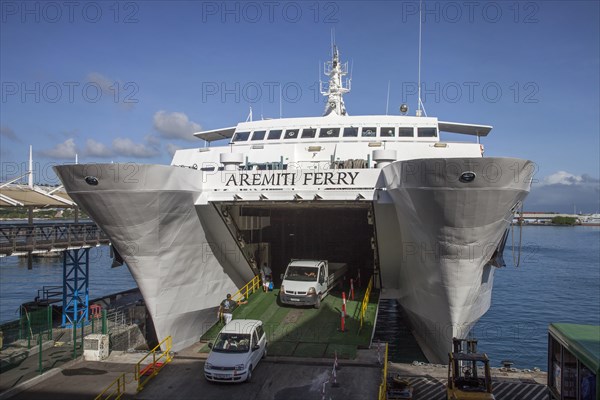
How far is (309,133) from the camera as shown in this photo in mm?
19016

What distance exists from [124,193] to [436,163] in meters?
7.69

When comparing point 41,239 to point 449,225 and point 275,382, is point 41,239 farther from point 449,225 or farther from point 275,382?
point 449,225

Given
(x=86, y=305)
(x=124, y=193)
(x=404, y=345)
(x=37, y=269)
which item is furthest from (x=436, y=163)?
(x=37, y=269)

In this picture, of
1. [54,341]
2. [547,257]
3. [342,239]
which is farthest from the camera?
[547,257]

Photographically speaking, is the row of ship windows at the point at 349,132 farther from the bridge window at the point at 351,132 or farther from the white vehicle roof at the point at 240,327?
the white vehicle roof at the point at 240,327

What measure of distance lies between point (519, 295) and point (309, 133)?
91.5 ft

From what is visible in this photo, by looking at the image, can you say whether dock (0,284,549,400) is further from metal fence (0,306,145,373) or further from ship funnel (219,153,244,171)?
ship funnel (219,153,244,171)

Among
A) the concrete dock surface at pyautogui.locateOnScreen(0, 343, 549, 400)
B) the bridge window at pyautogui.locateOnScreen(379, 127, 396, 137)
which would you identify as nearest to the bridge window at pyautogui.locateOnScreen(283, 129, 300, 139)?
the bridge window at pyautogui.locateOnScreen(379, 127, 396, 137)

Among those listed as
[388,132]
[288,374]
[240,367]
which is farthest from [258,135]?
[240,367]

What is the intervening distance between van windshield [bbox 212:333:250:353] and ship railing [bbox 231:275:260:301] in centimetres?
539

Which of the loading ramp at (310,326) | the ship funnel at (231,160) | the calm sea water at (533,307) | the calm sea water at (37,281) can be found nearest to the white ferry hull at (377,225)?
the ship funnel at (231,160)

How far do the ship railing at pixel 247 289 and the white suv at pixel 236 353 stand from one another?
5.03 meters

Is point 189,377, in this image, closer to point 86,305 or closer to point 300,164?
point 300,164

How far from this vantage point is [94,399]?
10602 mm
